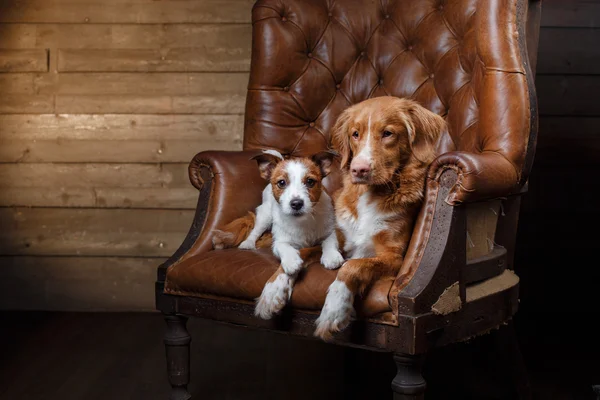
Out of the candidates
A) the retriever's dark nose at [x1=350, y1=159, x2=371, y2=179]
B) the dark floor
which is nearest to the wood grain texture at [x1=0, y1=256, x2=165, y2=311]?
the dark floor

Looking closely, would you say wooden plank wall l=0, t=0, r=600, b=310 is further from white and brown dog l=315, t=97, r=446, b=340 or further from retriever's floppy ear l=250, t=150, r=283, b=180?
white and brown dog l=315, t=97, r=446, b=340

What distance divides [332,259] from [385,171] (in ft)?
1.02

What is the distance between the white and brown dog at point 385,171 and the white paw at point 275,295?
0.77 ft

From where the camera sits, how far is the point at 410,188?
2.28m

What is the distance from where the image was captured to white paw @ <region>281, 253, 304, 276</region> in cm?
219

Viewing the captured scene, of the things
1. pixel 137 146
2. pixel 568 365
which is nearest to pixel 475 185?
pixel 568 365

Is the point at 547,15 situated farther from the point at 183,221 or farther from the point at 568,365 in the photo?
the point at 183,221

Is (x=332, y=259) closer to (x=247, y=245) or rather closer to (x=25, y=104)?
(x=247, y=245)

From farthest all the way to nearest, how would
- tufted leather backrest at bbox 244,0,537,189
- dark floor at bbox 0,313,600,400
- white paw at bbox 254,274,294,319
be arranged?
dark floor at bbox 0,313,600,400, tufted leather backrest at bbox 244,0,537,189, white paw at bbox 254,274,294,319

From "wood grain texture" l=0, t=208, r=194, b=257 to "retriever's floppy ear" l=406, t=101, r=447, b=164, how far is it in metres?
2.11

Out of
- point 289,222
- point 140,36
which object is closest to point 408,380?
point 289,222

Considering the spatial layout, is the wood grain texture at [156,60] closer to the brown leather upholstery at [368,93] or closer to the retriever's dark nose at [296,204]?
the brown leather upholstery at [368,93]

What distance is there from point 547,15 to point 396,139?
2092 millimetres

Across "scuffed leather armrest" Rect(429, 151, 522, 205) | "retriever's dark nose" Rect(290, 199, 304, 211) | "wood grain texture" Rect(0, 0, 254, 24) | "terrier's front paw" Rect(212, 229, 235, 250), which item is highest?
"wood grain texture" Rect(0, 0, 254, 24)
